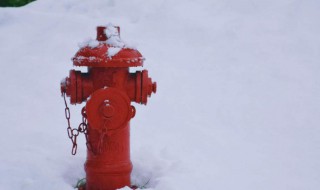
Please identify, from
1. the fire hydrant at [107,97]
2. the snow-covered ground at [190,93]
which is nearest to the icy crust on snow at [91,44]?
the fire hydrant at [107,97]

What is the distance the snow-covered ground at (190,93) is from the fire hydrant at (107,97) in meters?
0.15

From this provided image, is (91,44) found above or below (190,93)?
above

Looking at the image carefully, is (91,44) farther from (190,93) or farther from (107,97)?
(190,93)

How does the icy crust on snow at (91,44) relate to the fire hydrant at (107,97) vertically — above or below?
above

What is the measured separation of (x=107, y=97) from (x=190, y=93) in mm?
1494

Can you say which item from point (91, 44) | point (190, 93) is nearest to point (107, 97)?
point (91, 44)

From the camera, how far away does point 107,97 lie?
A: 2.17m

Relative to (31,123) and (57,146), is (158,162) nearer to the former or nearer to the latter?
(57,146)

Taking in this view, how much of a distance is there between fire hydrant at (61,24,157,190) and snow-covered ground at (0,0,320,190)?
0.15 meters

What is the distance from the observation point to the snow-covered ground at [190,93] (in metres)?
2.63

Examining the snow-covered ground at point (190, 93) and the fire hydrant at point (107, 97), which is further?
the snow-covered ground at point (190, 93)

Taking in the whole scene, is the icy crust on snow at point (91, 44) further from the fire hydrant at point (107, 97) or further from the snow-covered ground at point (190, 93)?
the snow-covered ground at point (190, 93)

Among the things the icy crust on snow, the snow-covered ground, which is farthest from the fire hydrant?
the snow-covered ground

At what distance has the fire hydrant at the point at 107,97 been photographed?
85.3 inches
